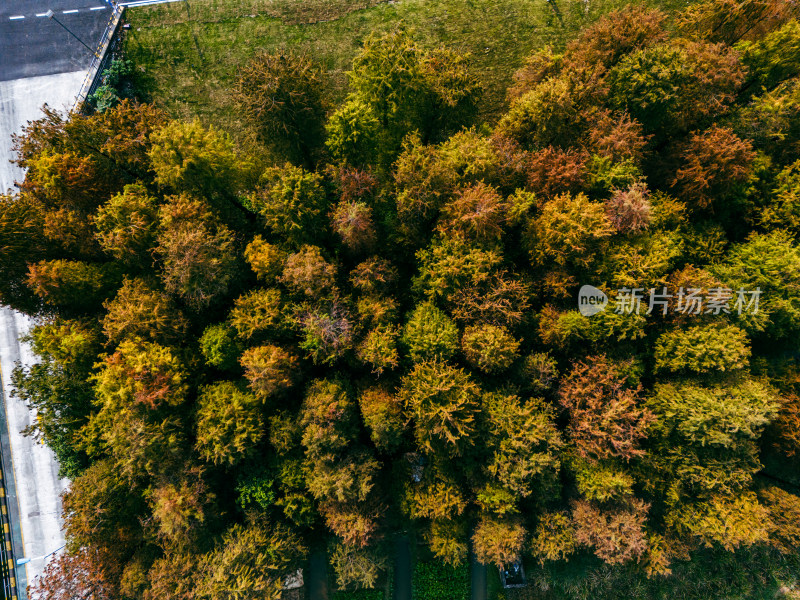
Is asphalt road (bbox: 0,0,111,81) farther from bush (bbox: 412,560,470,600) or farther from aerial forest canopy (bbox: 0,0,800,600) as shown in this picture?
bush (bbox: 412,560,470,600)

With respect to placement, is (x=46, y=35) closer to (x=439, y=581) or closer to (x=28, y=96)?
(x=28, y=96)

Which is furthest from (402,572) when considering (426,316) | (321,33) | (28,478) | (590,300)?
(321,33)

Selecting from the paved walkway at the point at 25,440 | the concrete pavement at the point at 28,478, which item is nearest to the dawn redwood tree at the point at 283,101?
the paved walkway at the point at 25,440

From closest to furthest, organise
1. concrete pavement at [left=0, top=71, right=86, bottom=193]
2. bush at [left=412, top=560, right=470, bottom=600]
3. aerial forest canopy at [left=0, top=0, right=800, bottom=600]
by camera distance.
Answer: aerial forest canopy at [left=0, top=0, right=800, bottom=600]
bush at [left=412, top=560, right=470, bottom=600]
concrete pavement at [left=0, top=71, right=86, bottom=193]

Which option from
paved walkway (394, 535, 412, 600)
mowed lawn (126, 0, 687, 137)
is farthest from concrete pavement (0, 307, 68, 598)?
paved walkway (394, 535, 412, 600)

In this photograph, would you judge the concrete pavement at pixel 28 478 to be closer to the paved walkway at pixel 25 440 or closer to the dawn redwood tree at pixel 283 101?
the paved walkway at pixel 25 440

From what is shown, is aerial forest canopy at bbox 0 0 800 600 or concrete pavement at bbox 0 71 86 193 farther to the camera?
concrete pavement at bbox 0 71 86 193
